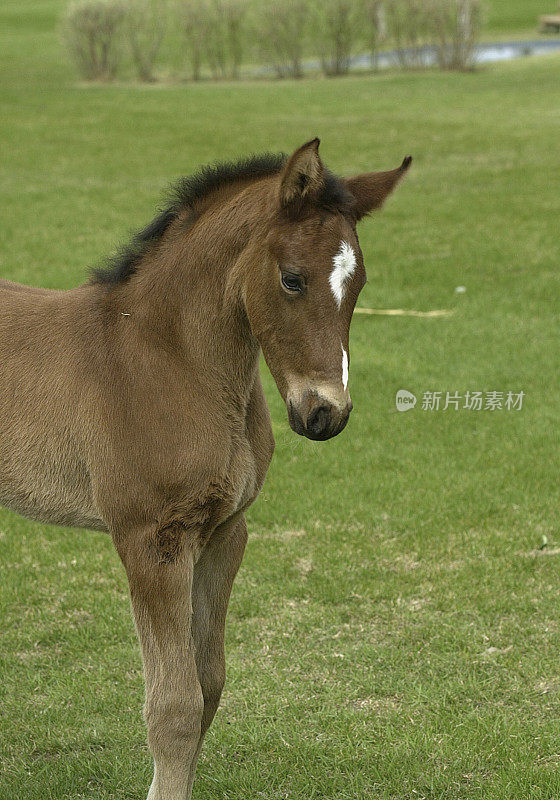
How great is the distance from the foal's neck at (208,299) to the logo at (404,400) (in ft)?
15.0

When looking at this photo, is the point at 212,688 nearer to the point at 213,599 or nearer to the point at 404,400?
the point at 213,599

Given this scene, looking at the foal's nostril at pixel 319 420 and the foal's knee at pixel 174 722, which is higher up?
the foal's nostril at pixel 319 420

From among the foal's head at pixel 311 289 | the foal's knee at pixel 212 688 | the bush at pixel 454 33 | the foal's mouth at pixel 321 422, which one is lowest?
the bush at pixel 454 33

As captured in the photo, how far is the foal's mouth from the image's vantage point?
2.94 meters

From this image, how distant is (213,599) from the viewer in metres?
3.64

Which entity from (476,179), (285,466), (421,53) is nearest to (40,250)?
(285,466)

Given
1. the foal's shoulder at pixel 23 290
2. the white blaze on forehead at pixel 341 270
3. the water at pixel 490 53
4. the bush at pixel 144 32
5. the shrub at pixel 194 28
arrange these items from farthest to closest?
the water at pixel 490 53, the shrub at pixel 194 28, the bush at pixel 144 32, the foal's shoulder at pixel 23 290, the white blaze on forehead at pixel 341 270

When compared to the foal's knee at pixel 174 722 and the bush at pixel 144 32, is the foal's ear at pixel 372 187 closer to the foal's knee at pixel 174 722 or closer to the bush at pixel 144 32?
the foal's knee at pixel 174 722

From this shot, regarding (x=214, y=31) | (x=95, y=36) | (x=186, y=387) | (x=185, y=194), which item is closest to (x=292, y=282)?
(x=186, y=387)

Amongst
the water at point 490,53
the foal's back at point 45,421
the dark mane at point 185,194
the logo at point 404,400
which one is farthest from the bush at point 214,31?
the foal's back at point 45,421

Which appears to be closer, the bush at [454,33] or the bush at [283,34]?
the bush at [454,33]

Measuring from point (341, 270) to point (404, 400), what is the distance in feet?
16.7

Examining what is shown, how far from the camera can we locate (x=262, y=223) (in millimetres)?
3141

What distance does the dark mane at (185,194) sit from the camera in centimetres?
341
